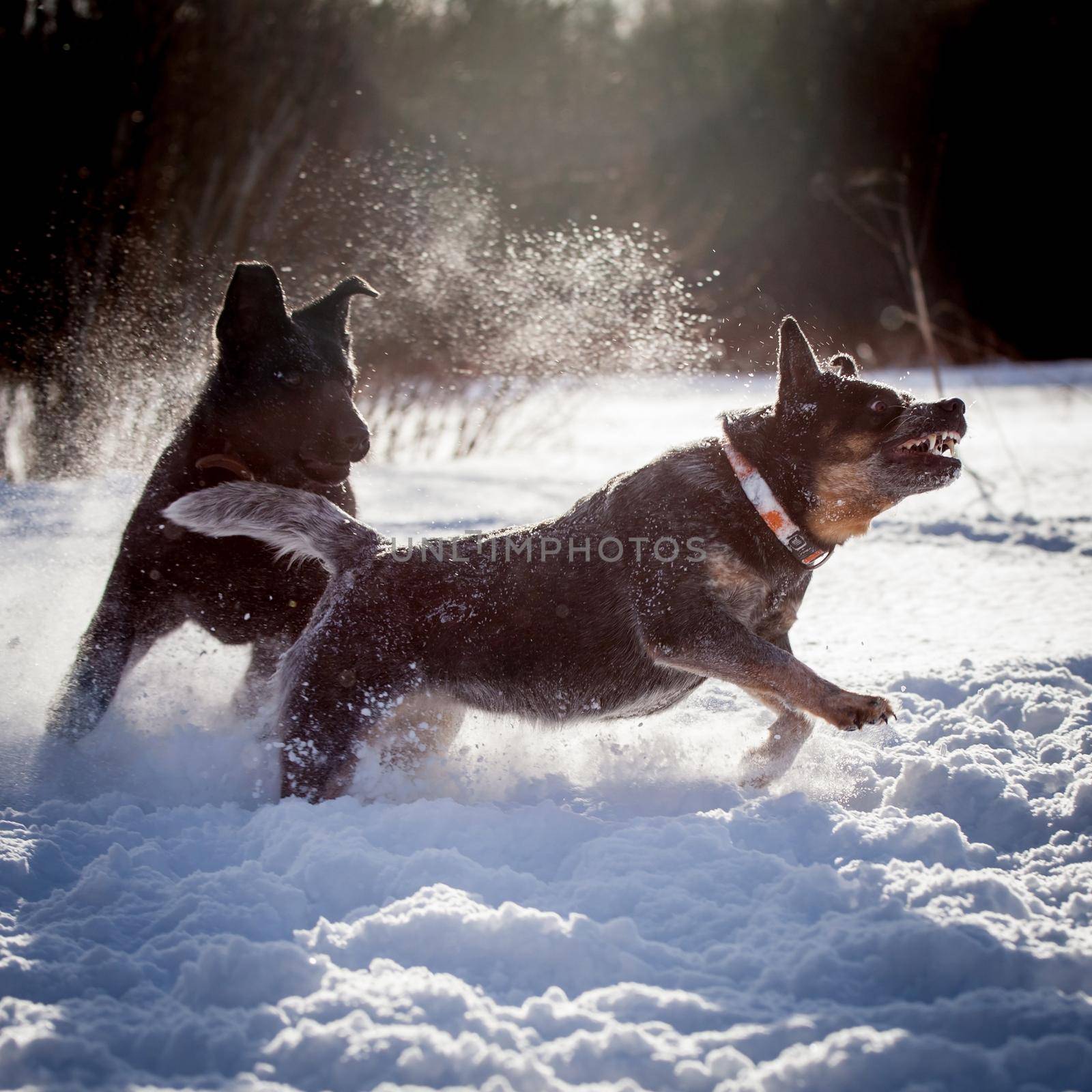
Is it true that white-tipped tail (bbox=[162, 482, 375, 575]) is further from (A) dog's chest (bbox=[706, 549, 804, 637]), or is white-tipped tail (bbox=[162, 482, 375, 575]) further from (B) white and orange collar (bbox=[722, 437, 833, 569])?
(B) white and orange collar (bbox=[722, 437, 833, 569])

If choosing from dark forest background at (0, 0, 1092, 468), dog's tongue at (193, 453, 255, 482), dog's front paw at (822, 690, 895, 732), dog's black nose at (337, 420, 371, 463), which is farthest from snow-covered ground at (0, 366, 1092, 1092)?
dark forest background at (0, 0, 1092, 468)

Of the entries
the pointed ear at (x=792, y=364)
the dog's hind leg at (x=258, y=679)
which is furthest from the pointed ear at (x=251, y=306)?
the pointed ear at (x=792, y=364)

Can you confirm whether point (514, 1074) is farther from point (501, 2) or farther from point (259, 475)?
point (501, 2)

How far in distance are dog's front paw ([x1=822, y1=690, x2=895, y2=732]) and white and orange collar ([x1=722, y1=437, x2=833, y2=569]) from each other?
1.61 feet

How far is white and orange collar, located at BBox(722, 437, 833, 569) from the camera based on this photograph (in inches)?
110

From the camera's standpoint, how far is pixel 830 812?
2.56 metres

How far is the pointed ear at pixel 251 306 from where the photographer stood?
3.44m

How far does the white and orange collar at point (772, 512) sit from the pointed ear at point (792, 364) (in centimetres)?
30

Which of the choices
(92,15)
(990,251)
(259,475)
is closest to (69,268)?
(92,15)

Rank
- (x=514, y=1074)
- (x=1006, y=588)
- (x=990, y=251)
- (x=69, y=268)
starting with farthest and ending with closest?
(x=990, y=251), (x=69, y=268), (x=1006, y=588), (x=514, y=1074)

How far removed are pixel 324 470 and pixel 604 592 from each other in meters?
1.34

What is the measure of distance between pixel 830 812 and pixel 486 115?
1228 cm

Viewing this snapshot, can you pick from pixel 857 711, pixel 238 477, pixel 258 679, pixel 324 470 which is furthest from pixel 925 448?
pixel 258 679

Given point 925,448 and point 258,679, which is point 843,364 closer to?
point 925,448
